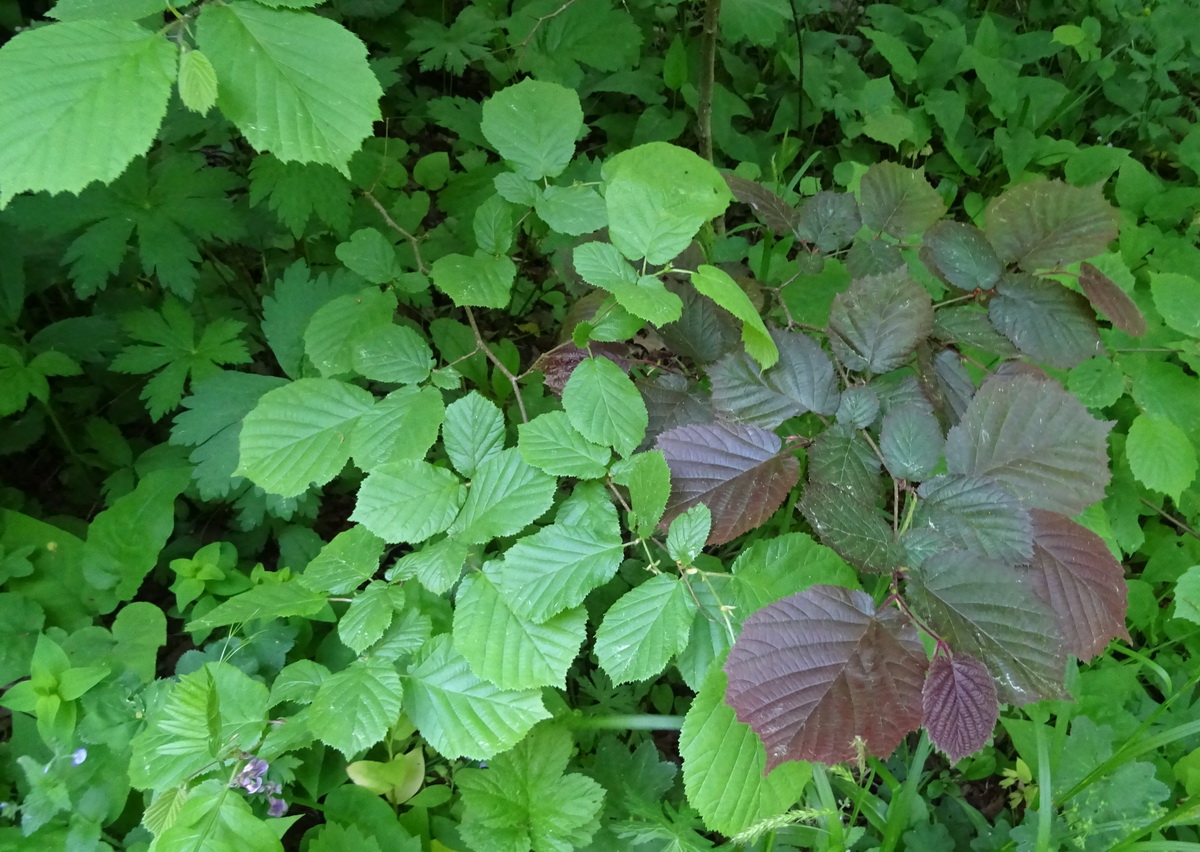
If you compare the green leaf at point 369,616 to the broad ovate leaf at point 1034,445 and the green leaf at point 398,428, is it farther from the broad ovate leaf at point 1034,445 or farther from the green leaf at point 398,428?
the broad ovate leaf at point 1034,445

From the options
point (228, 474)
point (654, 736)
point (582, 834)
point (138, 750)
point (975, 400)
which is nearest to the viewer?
point (975, 400)

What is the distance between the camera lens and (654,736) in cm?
185

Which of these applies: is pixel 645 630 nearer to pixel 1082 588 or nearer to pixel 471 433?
pixel 471 433

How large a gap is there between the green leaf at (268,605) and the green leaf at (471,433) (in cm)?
34

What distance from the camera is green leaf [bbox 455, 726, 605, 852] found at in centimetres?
124

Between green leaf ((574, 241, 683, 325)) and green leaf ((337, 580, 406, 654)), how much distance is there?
0.55 meters

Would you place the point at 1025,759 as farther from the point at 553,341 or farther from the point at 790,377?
the point at 553,341

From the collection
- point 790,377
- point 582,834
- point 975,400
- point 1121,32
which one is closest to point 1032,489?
point 975,400

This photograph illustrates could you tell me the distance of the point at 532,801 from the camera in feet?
4.19

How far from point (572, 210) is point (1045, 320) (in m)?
0.78

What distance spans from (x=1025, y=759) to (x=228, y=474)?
207cm

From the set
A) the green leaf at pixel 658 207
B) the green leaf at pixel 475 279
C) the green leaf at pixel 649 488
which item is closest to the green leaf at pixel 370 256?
the green leaf at pixel 475 279

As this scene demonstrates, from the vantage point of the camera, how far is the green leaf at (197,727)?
93 cm

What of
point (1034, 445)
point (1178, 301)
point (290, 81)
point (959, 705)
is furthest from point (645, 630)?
point (1178, 301)
